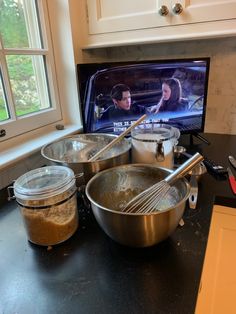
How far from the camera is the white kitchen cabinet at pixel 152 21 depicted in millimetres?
892

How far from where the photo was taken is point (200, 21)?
917mm

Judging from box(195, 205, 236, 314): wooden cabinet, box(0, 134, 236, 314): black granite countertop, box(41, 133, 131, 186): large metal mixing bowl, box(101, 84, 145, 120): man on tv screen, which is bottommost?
box(195, 205, 236, 314): wooden cabinet

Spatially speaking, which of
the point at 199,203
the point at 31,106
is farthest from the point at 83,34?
the point at 199,203

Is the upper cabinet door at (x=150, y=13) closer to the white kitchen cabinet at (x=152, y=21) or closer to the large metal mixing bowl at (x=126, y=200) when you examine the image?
the white kitchen cabinet at (x=152, y=21)

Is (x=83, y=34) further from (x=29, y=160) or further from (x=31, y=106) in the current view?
(x=29, y=160)

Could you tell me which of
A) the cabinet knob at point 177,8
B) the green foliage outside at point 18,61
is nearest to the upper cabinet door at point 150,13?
the cabinet knob at point 177,8

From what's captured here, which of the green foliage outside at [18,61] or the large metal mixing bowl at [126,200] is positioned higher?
the green foliage outside at [18,61]

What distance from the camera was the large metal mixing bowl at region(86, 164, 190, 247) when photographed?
508mm

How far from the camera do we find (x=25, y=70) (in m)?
1.03

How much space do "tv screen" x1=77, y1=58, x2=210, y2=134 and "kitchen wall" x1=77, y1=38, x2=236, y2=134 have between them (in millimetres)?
208

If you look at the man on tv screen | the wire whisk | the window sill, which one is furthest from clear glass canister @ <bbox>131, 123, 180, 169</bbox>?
the window sill

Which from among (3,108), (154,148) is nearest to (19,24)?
(3,108)

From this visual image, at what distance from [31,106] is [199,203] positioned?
2.68ft

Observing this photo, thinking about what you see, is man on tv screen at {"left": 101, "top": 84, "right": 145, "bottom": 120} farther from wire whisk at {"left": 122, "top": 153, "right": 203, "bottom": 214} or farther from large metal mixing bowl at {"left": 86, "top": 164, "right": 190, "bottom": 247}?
wire whisk at {"left": 122, "top": 153, "right": 203, "bottom": 214}
